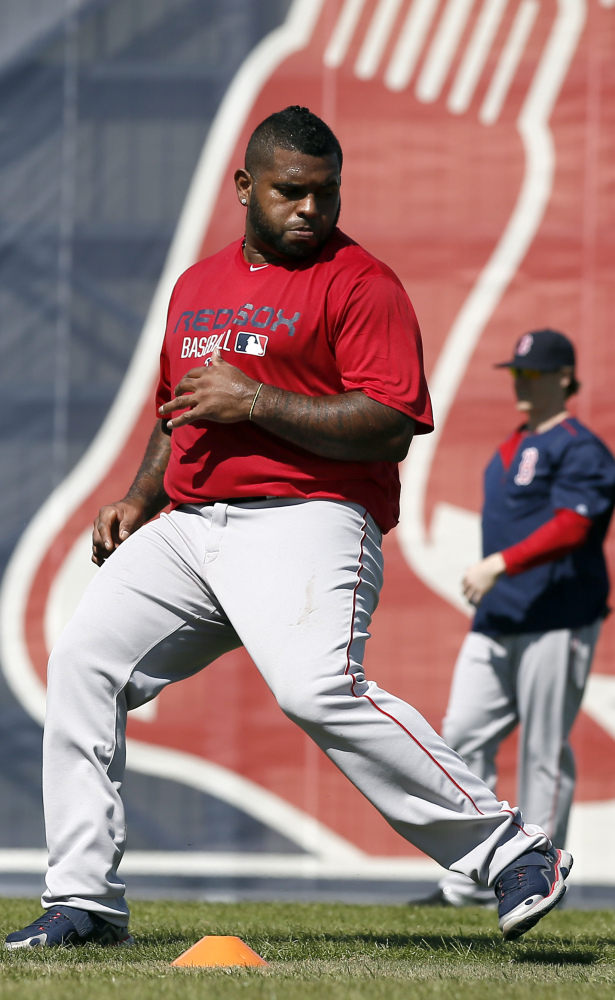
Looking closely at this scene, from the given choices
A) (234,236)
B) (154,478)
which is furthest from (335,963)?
(234,236)

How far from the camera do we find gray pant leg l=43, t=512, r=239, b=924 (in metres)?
2.57

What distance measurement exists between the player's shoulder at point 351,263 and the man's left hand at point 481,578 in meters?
1.62

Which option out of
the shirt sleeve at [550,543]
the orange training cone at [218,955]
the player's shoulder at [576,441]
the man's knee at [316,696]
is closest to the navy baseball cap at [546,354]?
the player's shoulder at [576,441]

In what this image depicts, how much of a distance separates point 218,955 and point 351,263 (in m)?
1.50

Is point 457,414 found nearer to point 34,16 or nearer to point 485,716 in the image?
point 485,716

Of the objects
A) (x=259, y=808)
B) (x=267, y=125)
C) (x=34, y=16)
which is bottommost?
(x=259, y=808)

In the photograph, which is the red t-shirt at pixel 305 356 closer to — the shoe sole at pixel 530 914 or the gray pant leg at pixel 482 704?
the shoe sole at pixel 530 914

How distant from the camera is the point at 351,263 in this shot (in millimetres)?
2744

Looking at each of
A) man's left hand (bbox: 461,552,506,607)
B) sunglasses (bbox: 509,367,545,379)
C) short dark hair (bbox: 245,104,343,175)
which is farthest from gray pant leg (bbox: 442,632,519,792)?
short dark hair (bbox: 245,104,343,175)

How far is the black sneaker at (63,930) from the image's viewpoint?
8.24ft

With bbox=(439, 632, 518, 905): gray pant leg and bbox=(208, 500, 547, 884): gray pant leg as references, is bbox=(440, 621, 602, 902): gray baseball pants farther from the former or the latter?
bbox=(208, 500, 547, 884): gray pant leg

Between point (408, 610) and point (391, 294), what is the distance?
9.86ft

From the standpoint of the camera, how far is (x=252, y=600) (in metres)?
2.61

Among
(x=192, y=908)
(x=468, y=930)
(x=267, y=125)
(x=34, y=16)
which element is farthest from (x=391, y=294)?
(x=34, y=16)
